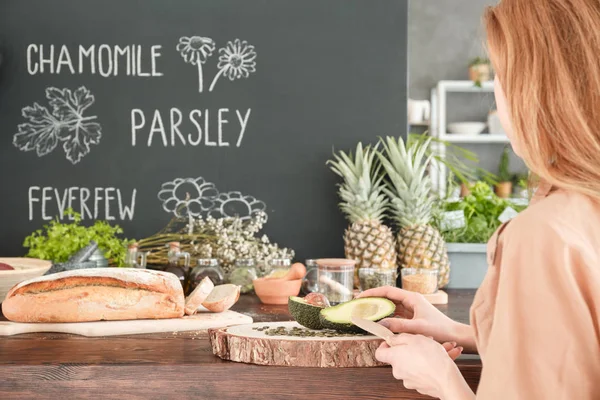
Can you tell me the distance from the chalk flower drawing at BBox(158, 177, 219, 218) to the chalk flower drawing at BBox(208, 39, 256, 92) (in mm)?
413

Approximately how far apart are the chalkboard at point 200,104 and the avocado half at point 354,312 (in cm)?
153

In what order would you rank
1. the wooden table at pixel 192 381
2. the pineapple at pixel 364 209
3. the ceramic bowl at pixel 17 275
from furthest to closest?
the pineapple at pixel 364 209
the ceramic bowl at pixel 17 275
the wooden table at pixel 192 381

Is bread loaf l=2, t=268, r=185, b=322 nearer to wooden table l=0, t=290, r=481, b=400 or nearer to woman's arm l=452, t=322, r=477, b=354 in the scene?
→ wooden table l=0, t=290, r=481, b=400

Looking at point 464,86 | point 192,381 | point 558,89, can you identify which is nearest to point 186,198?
point 192,381

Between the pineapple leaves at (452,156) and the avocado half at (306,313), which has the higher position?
the pineapple leaves at (452,156)

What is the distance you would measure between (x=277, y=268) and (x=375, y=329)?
4.24ft

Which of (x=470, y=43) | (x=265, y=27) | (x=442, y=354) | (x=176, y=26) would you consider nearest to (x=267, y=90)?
(x=265, y=27)

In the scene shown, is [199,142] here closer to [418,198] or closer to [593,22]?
[418,198]

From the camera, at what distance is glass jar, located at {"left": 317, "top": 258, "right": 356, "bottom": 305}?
2.30m

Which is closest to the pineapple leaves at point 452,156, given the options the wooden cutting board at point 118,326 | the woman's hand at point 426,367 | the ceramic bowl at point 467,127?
the ceramic bowl at point 467,127

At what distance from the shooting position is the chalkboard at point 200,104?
10.5 feet

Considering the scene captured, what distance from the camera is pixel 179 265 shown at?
2605 mm

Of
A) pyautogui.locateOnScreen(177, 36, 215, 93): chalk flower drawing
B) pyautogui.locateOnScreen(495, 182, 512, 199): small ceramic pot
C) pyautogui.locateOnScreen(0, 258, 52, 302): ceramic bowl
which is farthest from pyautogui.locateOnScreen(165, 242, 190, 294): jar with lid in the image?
pyautogui.locateOnScreen(495, 182, 512, 199): small ceramic pot

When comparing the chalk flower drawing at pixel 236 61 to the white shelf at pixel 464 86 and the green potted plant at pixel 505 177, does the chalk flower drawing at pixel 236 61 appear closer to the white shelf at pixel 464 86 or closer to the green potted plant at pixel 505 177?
the white shelf at pixel 464 86
